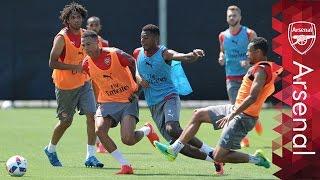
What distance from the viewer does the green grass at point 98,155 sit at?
42.9 feet

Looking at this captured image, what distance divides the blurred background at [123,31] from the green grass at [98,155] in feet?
13.8

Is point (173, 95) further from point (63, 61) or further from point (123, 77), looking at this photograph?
point (63, 61)

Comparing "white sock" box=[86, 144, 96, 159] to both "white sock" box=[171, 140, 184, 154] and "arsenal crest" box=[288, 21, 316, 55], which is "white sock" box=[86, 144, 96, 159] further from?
"arsenal crest" box=[288, 21, 316, 55]

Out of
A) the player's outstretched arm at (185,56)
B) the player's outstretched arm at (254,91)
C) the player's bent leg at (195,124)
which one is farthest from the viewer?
the player's bent leg at (195,124)

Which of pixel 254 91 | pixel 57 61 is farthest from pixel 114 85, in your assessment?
pixel 254 91

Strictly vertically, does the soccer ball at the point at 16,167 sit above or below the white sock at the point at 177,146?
below

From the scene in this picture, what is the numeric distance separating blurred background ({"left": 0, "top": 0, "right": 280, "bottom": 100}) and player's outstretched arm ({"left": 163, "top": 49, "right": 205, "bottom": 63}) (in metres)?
15.0

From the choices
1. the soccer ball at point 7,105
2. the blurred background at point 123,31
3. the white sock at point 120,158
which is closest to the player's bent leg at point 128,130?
the white sock at point 120,158

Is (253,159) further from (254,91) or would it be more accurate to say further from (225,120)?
(254,91)

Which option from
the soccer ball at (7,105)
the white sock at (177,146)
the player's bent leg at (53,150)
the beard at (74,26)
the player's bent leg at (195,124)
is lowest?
the soccer ball at (7,105)

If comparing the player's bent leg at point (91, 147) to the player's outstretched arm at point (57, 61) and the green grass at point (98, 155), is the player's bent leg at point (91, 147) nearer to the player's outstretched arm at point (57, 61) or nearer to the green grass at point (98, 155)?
the green grass at point (98, 155)

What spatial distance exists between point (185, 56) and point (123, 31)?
16.3m

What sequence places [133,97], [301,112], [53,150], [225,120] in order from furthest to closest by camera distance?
[53,150] < [133,97] < [301,112] < [225,120]

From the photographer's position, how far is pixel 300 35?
47.6 feet
